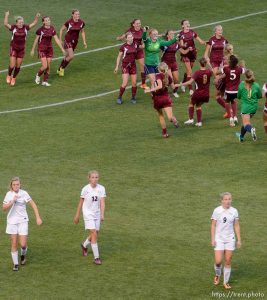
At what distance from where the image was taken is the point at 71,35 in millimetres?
40531

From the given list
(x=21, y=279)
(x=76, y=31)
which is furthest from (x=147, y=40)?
(x=21, y=279)

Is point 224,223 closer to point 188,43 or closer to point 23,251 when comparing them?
point 23,251

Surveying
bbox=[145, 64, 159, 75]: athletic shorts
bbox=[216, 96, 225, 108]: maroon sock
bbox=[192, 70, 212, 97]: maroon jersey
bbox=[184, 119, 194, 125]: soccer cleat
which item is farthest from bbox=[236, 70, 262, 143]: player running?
bbox=[145, 64, 159, 75]: athletic shorts

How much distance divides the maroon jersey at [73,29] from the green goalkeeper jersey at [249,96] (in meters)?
10.4

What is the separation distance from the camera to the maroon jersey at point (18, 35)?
38.6m

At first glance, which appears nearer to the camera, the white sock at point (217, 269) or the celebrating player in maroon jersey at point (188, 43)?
the white sock at point (217, 269)

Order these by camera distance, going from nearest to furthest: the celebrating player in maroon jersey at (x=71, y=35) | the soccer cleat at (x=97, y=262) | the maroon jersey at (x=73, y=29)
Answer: the soccer cleat at (x=97, y=262) < the celebrating player in maroon jersey at (x=71, y=35) < the maroon jersey at (x=73, y=29)

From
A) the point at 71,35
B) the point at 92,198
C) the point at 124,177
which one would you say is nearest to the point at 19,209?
the point at 92,198

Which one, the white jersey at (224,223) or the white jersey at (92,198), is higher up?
the white jersey at (92,198)

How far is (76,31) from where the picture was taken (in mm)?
40469

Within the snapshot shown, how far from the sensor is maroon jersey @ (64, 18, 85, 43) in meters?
40.3

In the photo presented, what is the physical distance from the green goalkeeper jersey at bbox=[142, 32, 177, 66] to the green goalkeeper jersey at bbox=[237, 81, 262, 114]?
5.65 meters

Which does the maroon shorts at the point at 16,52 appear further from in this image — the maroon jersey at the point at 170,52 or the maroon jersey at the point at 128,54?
the maroon jersey at the point at 170,52

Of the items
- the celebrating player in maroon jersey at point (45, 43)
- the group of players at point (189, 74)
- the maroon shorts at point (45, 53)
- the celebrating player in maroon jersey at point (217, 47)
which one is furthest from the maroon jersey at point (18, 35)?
the celebrating player in maroon jersey at point (217, 47)
